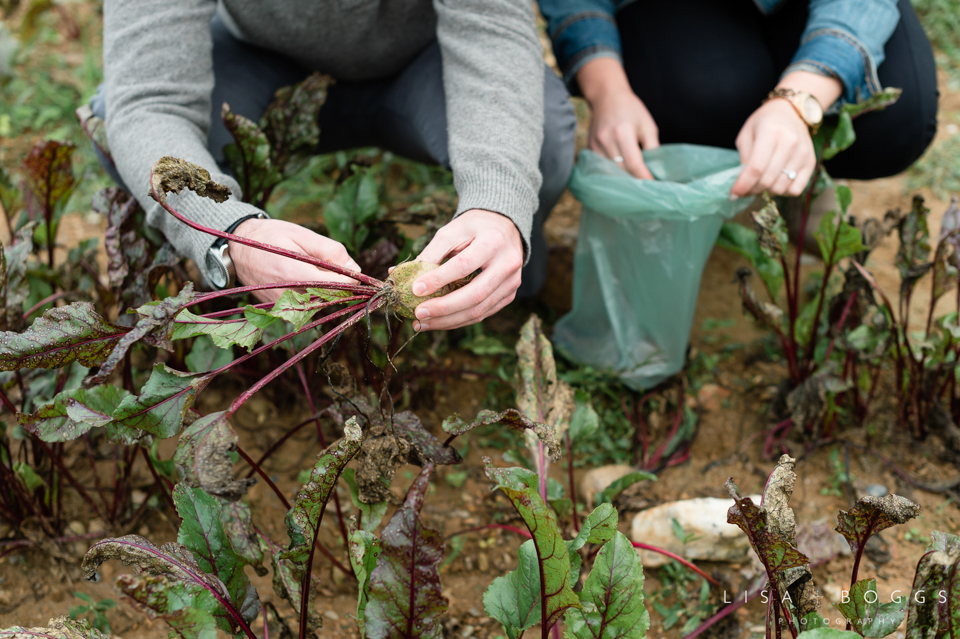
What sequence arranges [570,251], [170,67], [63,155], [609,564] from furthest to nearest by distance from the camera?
[570,251], [63,155], [170,67], [609,564]

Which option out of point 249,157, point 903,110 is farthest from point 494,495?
point 903,110

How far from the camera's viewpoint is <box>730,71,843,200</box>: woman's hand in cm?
135

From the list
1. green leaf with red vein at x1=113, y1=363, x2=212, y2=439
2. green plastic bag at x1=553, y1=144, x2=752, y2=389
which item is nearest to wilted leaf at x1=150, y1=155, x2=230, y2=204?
green leaf with red vein at x1=113, y1=363, x2=212, y2=439

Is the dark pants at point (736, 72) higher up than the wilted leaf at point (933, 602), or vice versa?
the dark pants at point (736, 72)

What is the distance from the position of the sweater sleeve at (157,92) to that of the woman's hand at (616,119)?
854 millimetres

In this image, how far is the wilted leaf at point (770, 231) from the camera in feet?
4.15

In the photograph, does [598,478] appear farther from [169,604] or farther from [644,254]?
[169,604]

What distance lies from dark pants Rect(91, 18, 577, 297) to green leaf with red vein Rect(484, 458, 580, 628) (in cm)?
82

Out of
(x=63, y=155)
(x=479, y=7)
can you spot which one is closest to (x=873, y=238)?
(x=479, y=7)

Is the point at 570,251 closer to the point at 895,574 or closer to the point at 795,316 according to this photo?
the point at 795,316

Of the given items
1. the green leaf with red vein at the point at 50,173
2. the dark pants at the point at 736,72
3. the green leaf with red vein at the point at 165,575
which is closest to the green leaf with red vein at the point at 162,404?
the green leaf with red vein at the point at 165,575

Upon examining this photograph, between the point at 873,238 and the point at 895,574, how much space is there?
70 centimetres

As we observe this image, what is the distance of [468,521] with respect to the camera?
138cm

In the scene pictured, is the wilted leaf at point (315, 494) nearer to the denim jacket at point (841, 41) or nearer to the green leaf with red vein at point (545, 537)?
the green leaf with red vein at point (545, 537)
